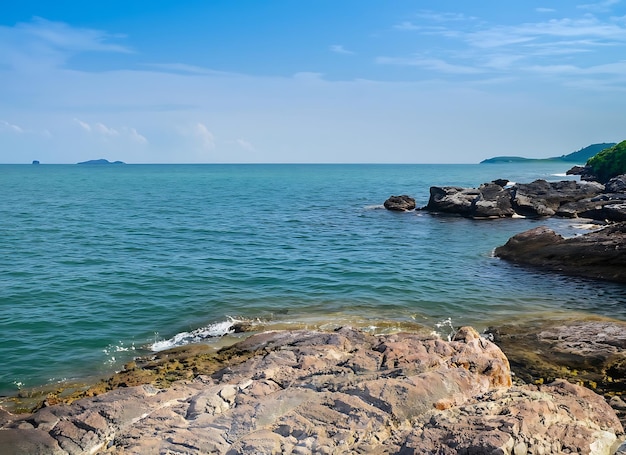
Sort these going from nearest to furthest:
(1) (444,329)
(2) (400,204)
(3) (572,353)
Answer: (3) (572,353), (1) (444,329), (2) (400,204)

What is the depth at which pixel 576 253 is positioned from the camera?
100ft

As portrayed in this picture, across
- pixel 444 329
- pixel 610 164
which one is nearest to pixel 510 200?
pixel 444 329

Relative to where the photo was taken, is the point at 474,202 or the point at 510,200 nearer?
the point at 474,202

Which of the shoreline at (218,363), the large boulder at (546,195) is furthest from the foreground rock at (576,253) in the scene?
the large boulder at (546,195)

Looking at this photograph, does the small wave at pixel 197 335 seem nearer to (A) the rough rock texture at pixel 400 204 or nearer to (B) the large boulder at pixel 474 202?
(B) the large boulder at pixel 474 202

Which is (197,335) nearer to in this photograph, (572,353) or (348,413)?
(348,413)

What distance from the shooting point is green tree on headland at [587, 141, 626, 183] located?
306 ft

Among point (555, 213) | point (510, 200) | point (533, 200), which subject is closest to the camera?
point (555, 213)

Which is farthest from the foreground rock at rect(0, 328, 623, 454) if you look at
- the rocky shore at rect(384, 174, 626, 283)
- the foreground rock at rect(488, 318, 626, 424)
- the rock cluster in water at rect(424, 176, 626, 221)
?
the rock cluster in water at rect(424, 176, 626, 221)

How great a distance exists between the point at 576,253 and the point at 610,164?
8189 cm

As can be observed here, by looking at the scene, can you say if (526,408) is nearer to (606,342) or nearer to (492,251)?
(606,342)

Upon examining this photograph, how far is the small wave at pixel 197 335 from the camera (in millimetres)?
19389

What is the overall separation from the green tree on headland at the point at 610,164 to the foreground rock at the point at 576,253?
70945 millimetres

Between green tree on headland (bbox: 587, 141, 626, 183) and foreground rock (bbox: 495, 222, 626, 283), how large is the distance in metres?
70.9
